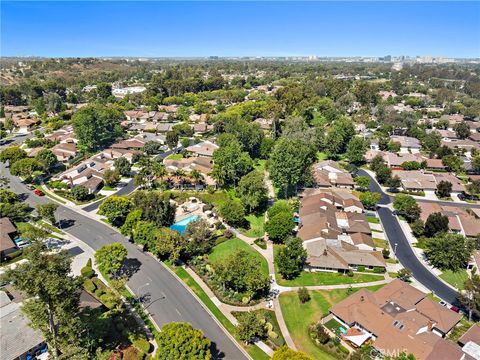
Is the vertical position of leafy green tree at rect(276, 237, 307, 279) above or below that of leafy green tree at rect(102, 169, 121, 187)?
below

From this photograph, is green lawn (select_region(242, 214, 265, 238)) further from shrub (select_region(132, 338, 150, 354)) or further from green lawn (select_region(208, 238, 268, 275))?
shrub (select_region(132, 338, 150, 354))

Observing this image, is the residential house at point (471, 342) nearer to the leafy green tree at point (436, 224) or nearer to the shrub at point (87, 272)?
the leafy green tree at point (436, 224)

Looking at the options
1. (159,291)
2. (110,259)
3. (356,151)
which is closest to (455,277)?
(159,291)

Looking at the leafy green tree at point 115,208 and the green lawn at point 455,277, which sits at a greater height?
the leafy green tree at point 115,208

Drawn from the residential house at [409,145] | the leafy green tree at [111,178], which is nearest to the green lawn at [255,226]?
the leafy green tree at [111,178]

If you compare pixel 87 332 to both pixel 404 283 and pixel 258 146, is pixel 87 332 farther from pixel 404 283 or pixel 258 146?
pixel 258 146

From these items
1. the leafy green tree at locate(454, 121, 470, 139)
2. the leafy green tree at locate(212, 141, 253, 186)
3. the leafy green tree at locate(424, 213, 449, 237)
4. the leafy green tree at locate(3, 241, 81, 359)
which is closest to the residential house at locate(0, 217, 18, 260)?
the leafy green tree at locate(3, 241, 81, 359)

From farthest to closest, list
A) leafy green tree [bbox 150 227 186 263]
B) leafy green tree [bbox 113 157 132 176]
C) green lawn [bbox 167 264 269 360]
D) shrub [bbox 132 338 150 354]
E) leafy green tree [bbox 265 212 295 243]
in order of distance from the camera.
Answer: leafy green tree [bbox 113 157 132 176]
leafy green tree [bbox 265 212 295 243]
leafy green tree [bbox 150 227 186 263]
green lawn [bbox 167 264 269 360]
shrub [bbox 132 338 150 354]
